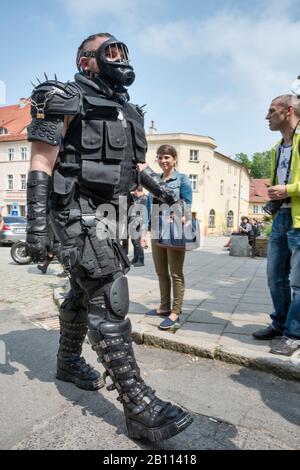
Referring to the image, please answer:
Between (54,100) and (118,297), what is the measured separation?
3.85 feet

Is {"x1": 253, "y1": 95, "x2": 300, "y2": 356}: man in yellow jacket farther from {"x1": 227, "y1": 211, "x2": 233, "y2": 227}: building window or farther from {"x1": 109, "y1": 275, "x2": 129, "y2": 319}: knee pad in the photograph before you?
{"x1": 227, "y1": 211, "x2": 233, "y2": 227}: building window

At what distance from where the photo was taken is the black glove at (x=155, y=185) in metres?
2.66

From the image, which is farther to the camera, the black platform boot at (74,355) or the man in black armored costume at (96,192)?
the black platform boot at (74,355)

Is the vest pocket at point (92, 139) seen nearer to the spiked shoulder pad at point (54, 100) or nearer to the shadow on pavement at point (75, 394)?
the spiked shoulder pad at point (54, 100)

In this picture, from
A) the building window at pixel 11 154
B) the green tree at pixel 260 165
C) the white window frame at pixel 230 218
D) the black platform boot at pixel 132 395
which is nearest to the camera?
the black platform boot at pixel 132 395

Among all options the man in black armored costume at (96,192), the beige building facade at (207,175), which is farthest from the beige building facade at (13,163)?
the man in black armored costume at (96,192)

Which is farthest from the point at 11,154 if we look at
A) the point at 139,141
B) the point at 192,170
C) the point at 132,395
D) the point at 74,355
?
the point at 132,395

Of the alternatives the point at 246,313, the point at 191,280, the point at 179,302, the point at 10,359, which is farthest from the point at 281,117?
the point at 191,280

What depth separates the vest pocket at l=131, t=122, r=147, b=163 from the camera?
2.48m

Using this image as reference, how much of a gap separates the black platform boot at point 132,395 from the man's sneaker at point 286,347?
4.55 feet

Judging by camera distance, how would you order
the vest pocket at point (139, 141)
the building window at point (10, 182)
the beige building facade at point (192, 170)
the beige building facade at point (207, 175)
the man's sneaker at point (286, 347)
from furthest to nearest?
1. the building window at point (10, 182)
2. the beige building facade at point (192, 170)
3. the beige building facade at point (207, 175)
4. the man's sneaker at point (286, 347)
5. the vest pocket at point (139, 141)

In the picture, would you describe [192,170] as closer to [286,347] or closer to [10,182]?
[10,182]

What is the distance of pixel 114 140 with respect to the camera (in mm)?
2248

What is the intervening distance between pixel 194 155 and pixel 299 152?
127 feet
